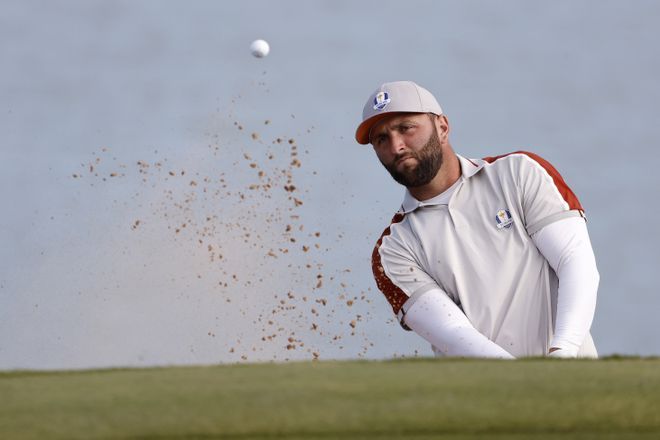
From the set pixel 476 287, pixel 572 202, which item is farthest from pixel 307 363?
pixel 572 202

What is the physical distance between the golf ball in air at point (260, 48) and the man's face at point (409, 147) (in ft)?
6.19

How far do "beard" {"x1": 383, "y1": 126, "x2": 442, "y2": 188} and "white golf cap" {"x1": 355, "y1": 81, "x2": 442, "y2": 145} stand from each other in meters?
0.14

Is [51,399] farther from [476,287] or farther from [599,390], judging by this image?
[476,287]

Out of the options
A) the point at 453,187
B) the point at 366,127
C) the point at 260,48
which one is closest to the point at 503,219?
the point at 453,187

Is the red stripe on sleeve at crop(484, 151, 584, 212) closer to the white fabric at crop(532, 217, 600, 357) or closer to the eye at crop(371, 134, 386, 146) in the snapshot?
the white fabric at crop(532, 217, 600, 357)

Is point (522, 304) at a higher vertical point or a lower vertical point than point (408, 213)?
lower

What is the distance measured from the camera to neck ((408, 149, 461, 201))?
174 inches

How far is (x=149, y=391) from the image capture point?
7.39ft

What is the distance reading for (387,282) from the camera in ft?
15.0

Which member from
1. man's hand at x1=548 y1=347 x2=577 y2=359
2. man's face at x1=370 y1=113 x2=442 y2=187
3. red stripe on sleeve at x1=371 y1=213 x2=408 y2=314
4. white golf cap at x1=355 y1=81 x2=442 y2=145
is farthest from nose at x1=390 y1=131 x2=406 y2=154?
man's hand at x1=548 y1=347 x2=577 y2=359

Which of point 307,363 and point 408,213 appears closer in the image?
point 307,363

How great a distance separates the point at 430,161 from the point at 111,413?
255 centimetres

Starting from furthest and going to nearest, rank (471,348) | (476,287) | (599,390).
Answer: (476,287), (471,348), (599,390)

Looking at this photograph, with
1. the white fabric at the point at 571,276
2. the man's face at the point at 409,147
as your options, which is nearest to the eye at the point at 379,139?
the man's face at the point at 409,147
